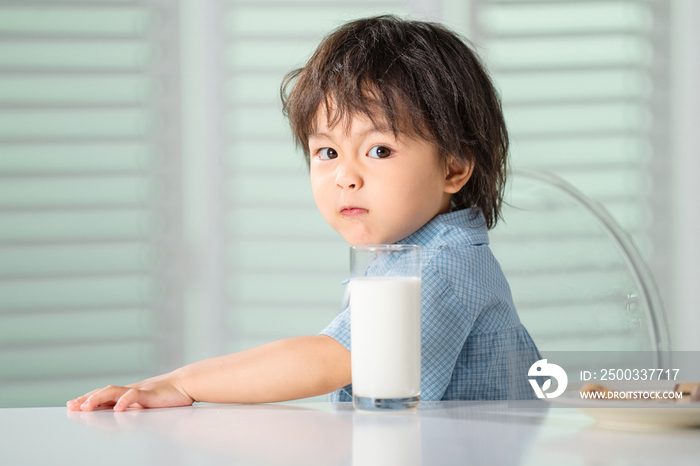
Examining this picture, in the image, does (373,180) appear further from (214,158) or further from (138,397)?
(214,158)

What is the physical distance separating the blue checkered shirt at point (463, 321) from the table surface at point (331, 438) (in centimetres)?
7

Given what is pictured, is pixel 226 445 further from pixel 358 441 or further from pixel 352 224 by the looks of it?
pixel 352 224

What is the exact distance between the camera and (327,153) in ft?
2.58

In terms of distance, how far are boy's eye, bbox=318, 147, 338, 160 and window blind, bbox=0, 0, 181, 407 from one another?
1161 mm

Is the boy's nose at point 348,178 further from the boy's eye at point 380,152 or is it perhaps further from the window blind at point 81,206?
the window blind at point 81,206

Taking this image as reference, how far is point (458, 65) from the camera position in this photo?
81cm

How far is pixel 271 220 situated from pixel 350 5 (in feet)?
2.36

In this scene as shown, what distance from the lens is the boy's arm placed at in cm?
64

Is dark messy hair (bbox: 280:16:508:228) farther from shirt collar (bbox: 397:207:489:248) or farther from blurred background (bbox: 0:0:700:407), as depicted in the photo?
blurred background (bbox: 0:0:700:407)

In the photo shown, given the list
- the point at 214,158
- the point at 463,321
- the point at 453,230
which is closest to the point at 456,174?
the point at 453,230

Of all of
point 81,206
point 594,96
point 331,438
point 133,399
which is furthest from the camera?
point 594,96

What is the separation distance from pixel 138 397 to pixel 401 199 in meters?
0.37

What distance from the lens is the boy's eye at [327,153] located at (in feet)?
2.56

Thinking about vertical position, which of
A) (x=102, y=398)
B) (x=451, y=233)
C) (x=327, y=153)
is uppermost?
(x=327, y=153)
